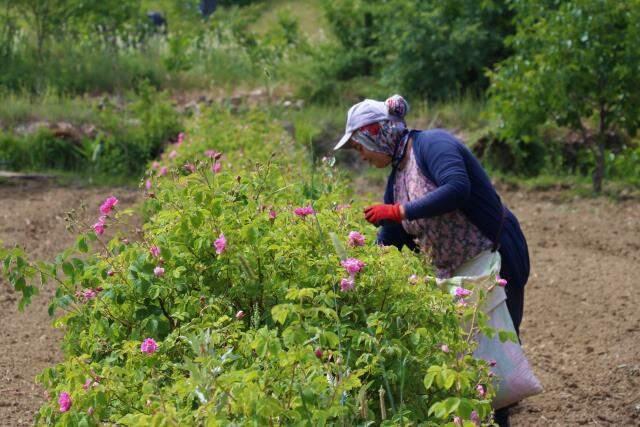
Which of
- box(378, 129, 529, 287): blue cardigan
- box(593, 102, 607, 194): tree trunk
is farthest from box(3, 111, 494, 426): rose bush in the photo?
box(593, 102, 607, 194): tree trunk

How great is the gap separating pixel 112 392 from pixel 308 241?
0.79 m

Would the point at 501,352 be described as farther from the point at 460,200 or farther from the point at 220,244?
the point at 220,244

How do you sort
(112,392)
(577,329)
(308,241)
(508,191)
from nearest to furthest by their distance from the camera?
(112,392) < (308,241) < (577,329) < (508,191)

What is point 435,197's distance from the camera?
4.04 m

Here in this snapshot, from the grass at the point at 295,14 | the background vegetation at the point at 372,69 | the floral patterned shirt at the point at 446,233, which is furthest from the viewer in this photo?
the grass at the point at 295,14

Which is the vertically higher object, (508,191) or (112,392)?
(112,392)

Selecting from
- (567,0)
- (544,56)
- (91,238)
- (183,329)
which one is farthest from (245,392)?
(567,0)

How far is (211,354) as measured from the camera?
8.57 ft

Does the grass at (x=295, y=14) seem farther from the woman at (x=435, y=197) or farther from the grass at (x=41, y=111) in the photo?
the woman at (x=435, y=197)

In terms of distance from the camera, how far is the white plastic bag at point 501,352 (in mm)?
4234

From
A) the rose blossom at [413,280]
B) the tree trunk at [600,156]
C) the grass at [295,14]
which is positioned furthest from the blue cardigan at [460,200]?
the grass at [295,14]

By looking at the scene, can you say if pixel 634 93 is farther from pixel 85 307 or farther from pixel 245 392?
pixel 245 392

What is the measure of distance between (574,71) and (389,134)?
5.63 m

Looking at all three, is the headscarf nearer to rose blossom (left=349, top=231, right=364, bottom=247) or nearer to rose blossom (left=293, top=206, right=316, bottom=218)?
rose blossom (left=293, top=206, right=316, bottom=218)
